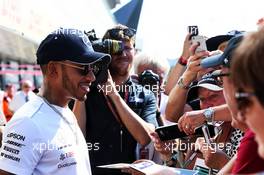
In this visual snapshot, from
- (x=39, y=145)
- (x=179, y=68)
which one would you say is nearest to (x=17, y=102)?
(x=179, y=68)

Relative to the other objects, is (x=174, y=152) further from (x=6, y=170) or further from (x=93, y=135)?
(x=6, y=170)

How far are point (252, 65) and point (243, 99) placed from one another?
105mm

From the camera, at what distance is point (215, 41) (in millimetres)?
3119

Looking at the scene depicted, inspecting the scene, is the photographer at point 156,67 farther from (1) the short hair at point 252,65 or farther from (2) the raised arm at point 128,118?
(1) the short hair at point 252,65

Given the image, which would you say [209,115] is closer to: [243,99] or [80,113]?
[80,113]

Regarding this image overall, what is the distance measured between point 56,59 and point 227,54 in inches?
37.8

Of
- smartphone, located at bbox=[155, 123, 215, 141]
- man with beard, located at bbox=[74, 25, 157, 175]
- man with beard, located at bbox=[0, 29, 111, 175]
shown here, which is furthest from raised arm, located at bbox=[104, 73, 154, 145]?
man with beard, located at bbox=[0, 29, 111, 175]

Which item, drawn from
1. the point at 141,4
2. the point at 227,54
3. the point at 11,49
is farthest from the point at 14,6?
the point at 11,49

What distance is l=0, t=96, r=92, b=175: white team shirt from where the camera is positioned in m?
2.10

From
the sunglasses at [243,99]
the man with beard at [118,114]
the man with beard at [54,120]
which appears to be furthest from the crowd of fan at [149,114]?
the sunglasses at [243,99]

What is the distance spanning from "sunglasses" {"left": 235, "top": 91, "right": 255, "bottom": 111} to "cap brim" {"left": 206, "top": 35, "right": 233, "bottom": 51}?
6.08 feet

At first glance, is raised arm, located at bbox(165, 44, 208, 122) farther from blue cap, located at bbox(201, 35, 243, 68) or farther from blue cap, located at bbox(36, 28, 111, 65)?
blue cap, located at bbox(201, 35, 243, 68)

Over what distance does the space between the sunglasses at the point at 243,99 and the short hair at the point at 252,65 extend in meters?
0.02

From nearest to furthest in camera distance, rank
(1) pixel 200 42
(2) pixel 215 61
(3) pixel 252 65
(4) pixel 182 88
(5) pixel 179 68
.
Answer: (3) pixel 252 65, (2) pixel 215 61, (1) pixel 200 42, (4) pixel 182 88, (5) pixel 179 68
